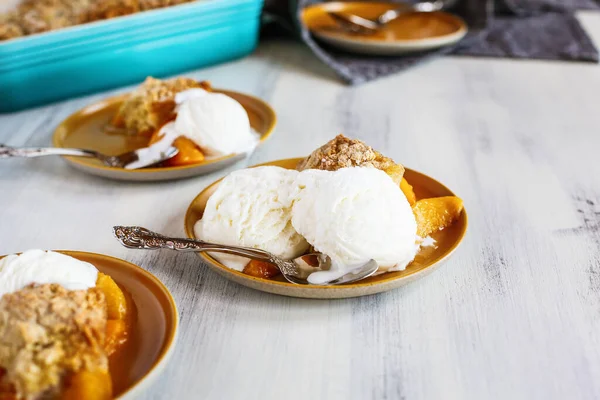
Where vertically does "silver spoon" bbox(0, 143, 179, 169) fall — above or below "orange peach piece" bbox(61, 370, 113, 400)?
below

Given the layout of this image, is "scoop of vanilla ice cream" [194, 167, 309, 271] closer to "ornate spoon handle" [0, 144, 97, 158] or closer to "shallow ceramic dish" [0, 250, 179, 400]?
"shallow ceramic dish" [0, 250, 179, 400]

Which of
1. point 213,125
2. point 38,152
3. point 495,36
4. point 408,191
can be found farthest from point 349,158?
point 495,36

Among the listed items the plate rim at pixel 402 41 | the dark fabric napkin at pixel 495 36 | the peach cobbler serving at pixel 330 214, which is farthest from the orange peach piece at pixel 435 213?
the plate rim at pixel 402 41

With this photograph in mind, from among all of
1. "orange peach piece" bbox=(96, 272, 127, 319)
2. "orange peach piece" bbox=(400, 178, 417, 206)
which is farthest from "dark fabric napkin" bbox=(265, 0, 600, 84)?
"orange peach piece" bbox=(96, 272, 127, 319)

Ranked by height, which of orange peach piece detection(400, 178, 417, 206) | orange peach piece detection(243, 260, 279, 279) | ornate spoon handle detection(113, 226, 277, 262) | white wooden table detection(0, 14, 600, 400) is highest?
ornate spoon handle detection(113, 226, 277, 262)

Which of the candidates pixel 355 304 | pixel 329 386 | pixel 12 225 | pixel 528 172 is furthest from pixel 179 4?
pixel 329 386

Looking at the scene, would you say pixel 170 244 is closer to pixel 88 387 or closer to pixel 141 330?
pixel 141 330

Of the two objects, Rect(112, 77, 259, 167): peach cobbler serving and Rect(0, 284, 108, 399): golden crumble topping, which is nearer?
Rect(0, 284, 108, 399): golden crumble topping
